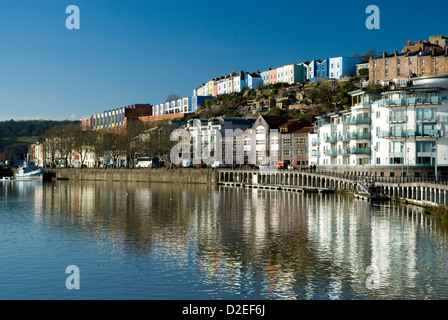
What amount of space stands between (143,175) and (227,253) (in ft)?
350

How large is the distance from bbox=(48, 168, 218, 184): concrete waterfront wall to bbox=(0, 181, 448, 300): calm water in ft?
204

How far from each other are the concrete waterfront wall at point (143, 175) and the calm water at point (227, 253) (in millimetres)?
62042

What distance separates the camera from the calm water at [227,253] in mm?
27250

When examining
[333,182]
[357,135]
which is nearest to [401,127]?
[357,135]

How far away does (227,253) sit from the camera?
119 feet

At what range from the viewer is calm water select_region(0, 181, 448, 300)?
89.4 ft

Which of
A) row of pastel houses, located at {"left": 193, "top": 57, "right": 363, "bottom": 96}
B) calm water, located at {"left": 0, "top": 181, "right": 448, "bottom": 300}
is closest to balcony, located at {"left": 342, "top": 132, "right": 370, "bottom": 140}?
calm water, located at {"left": 0, "top": 181, "right": 448, "bottom": 300}

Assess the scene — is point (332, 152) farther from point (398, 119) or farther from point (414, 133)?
point (414, 133)

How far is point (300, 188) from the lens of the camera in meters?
93.2

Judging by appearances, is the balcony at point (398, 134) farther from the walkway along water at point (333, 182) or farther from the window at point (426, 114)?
the walkway along water at point (333, 182)

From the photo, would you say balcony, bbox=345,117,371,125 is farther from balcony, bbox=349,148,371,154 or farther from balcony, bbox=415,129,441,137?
balcony, bbox=415,129,441,137

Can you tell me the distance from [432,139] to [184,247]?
51100 mm

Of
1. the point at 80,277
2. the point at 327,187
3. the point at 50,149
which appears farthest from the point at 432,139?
the point at 50,149
